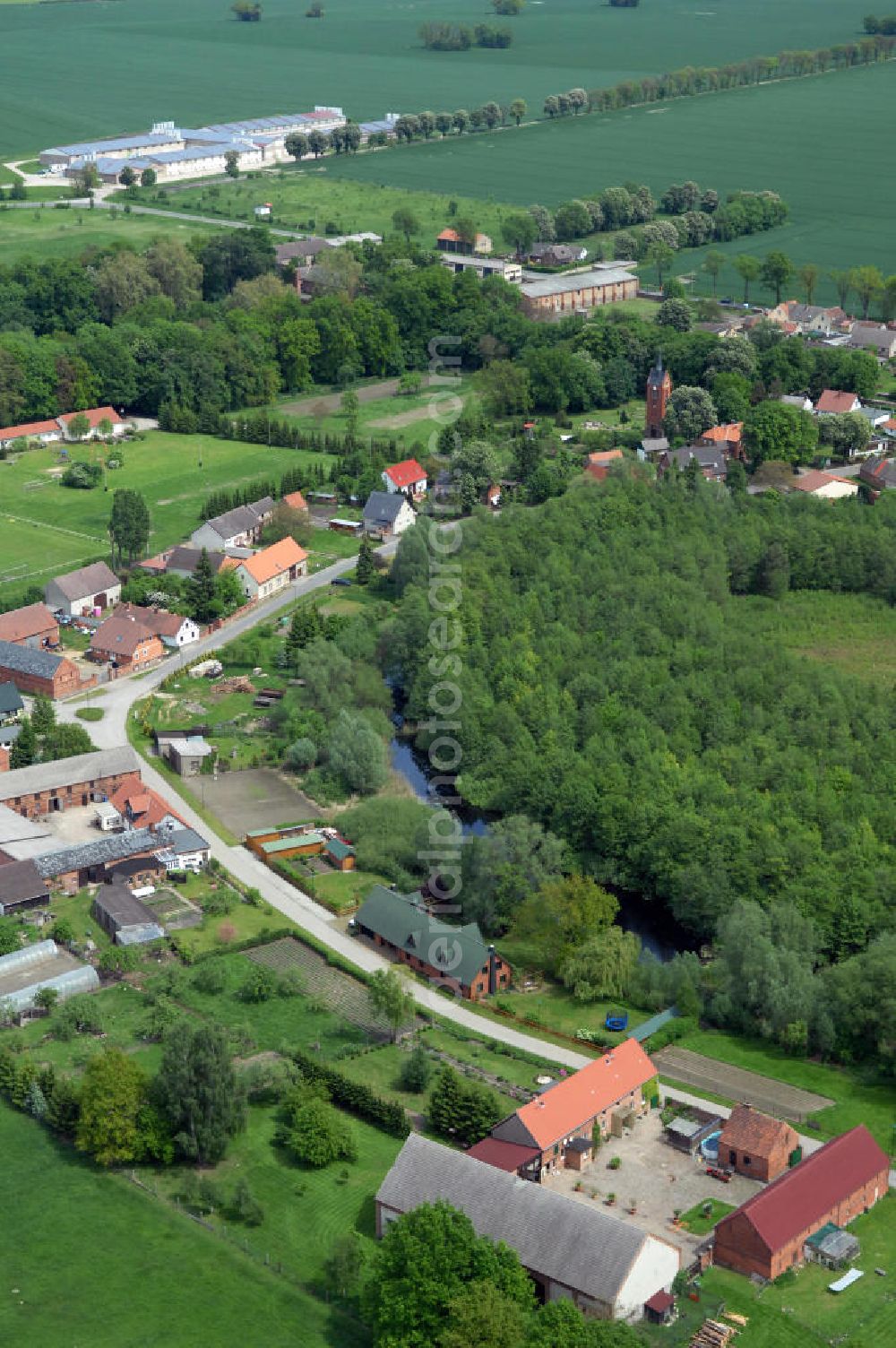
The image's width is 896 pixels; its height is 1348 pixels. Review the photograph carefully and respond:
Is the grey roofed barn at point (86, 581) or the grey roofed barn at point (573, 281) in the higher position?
the grey roofed barn at point (573, 281)

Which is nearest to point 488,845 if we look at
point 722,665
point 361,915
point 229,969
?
point 361,915

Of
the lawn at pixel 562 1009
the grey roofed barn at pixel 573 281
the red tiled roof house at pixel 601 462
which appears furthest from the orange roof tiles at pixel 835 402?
the lawn at pixel 562 1009

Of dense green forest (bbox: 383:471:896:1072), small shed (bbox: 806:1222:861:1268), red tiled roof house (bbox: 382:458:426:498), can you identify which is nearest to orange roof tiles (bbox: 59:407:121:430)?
red tiled roof house (bbox: 382:458:426:498)

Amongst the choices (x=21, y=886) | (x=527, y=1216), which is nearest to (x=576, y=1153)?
(x=527, y=1216)

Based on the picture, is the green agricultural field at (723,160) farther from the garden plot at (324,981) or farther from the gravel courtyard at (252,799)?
the garden plot at (324,981)

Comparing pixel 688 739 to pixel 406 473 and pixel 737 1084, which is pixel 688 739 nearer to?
pixel 737 1084

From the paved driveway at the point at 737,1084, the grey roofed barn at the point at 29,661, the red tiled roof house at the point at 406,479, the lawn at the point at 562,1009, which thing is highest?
the red tiled roof house at the point at 406,479

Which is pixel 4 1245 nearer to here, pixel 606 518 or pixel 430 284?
pixel 606 518

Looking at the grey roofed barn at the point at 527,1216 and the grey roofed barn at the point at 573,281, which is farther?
the grey roofed barn at the point at 573,281
